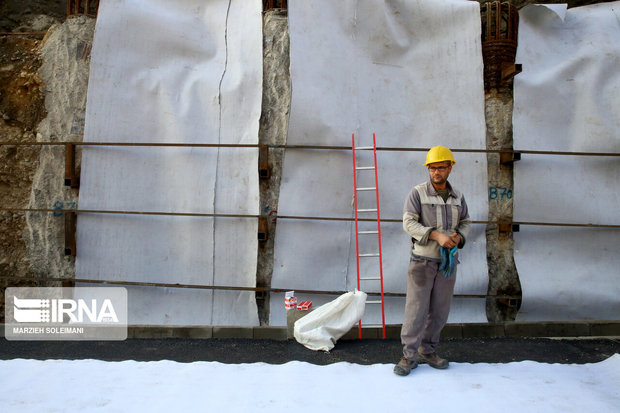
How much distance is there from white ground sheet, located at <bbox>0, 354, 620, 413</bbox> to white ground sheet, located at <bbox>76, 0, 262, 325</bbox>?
1538 mm

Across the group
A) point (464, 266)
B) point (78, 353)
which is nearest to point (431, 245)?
point (464, 266)

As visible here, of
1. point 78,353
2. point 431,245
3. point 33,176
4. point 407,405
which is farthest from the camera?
point 33,176

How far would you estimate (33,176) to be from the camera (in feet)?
20.2

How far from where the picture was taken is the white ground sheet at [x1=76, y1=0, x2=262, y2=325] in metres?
5.82

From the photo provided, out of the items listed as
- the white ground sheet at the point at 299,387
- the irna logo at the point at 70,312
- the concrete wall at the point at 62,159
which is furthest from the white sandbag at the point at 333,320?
the irna logo at the point at 70,312

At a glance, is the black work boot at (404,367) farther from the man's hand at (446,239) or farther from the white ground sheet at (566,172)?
the white ground sheet at (566,172)

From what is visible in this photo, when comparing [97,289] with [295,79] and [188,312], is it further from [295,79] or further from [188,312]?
[295,79]

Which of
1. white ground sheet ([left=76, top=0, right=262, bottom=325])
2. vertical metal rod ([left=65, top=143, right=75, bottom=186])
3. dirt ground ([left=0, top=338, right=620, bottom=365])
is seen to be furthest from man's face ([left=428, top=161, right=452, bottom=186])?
vertical metal rod ([left=65, top=143, right=75, bottom=186])

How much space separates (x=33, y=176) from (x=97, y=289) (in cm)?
177

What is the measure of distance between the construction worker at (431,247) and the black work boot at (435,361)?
17 centimetres

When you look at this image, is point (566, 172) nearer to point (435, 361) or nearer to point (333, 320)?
point (435, 361)

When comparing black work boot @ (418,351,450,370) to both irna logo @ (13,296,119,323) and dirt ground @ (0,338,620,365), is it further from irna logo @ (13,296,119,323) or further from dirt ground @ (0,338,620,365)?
irna logo @ (13,296,119,323)

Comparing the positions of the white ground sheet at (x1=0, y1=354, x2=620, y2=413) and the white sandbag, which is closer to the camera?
the white ground sheet at (x1=0, y1=354, x2=620, y2=413)

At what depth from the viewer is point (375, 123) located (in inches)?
233
